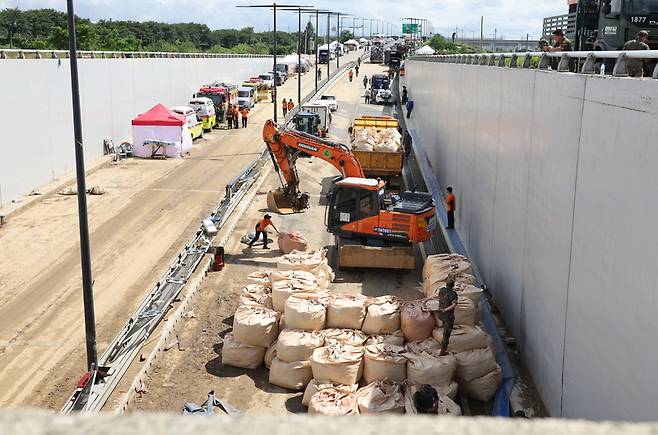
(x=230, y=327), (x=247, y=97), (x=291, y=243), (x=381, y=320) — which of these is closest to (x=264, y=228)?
(x=291, y=243)

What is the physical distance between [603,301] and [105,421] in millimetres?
6847

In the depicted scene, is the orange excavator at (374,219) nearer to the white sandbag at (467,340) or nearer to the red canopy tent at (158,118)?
the white sandbag at (467,340)

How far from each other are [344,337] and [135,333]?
3.77 metres

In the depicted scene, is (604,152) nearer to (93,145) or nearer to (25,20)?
(93,145)

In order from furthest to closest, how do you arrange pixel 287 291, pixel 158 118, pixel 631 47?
pixel 158 118 → pixel 287 291 → pixel 631 47

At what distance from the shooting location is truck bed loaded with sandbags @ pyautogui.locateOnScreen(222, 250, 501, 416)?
1038 centimetres

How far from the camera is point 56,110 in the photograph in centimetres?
2944

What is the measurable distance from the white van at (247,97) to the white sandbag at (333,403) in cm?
→ 4825

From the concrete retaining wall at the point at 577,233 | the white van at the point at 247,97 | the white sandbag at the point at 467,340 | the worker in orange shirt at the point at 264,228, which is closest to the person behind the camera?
the concrete retaining wall at the point at 577,233

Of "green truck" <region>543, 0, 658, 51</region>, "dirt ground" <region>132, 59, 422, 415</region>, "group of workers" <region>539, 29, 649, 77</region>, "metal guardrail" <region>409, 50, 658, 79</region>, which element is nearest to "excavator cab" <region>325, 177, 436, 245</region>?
"dirt ground" <region>132, 59, 422, 415</region>

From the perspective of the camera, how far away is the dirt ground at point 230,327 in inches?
432

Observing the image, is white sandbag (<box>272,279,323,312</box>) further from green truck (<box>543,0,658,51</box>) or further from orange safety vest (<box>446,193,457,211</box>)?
orange safety vest (<box>446,193,457,211</box>)

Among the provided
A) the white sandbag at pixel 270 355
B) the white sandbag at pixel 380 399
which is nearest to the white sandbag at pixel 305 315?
the white sandbag at pixel 270 355

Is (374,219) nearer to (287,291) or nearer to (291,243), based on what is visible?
(291,243)
